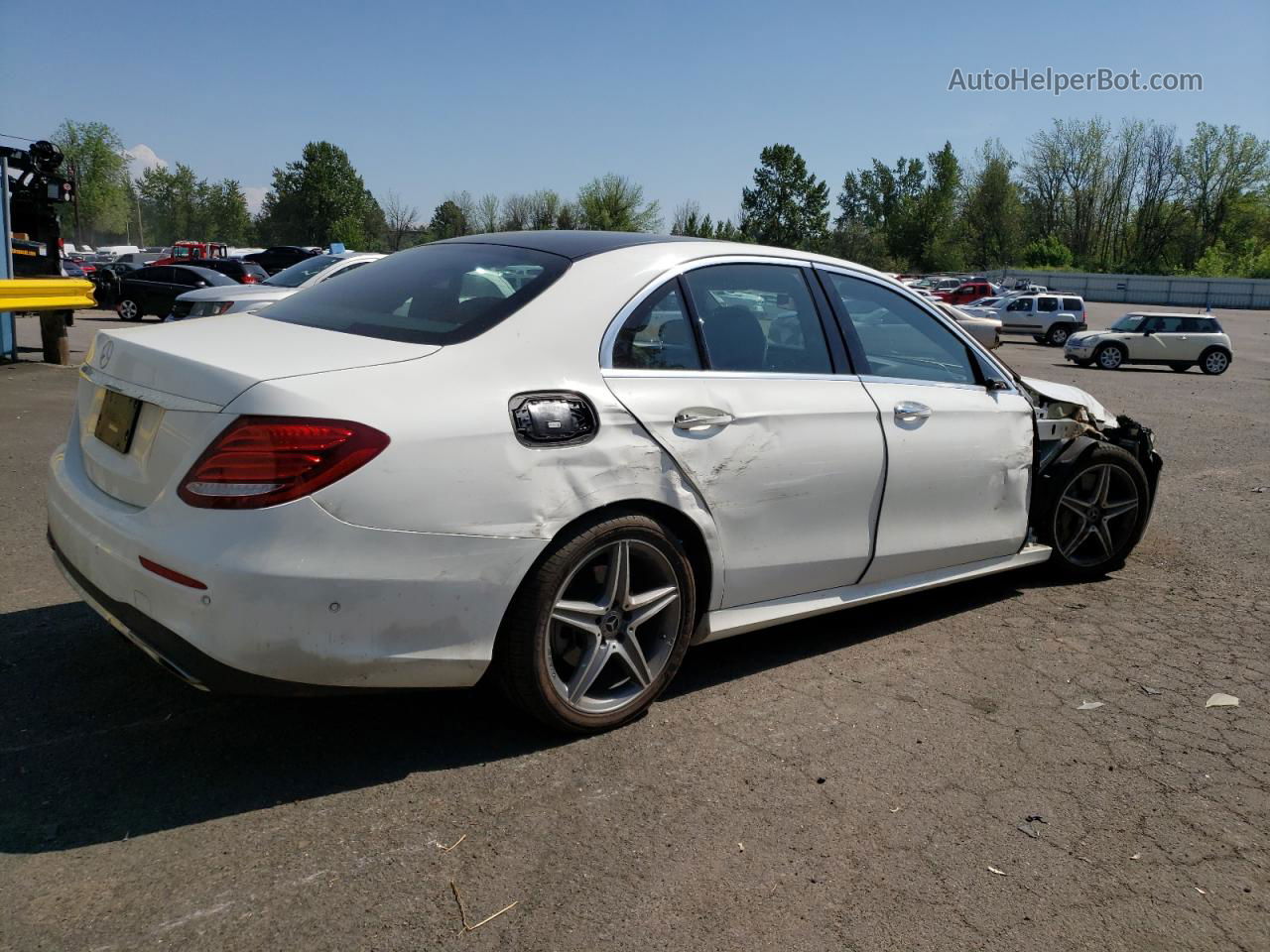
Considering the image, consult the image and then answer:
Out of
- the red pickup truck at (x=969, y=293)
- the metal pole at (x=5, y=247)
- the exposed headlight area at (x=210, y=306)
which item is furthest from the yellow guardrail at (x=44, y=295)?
the red pickup truck at (x=969, y=293)

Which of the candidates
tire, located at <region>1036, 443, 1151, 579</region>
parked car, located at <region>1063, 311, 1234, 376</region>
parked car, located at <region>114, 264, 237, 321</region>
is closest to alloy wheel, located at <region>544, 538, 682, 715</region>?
tire, located at <region>1036, 443, 1151, 579</region>

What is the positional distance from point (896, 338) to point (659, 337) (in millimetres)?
1390

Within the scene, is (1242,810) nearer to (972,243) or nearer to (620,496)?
(620,496)

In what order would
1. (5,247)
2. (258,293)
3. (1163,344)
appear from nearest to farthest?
1. (5,247)
2. (258,293)
3. (1163,344)

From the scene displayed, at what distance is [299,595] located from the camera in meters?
2.72

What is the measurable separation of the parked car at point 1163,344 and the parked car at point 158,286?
21619 millimetres

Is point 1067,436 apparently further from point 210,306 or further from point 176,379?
point 210,306

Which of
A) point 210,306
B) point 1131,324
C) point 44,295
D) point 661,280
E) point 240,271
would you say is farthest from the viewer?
point 240,271

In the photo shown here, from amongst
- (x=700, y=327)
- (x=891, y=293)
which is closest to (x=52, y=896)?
(x=700, y=327)

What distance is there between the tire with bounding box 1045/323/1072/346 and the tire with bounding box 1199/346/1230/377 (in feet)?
29.8

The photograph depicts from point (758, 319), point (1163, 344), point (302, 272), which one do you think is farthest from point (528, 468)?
point (1163, 344)

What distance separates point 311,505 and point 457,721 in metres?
1.14

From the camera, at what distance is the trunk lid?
9.34 feet

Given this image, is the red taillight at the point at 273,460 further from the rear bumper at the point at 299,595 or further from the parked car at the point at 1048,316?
the parked car at the point at 1048,316
